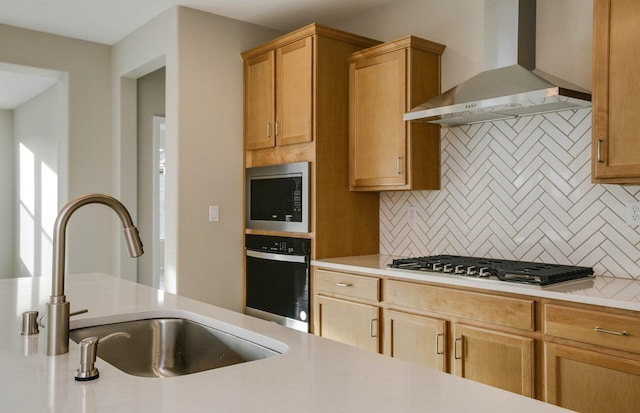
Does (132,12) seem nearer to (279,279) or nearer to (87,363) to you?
(279,279)

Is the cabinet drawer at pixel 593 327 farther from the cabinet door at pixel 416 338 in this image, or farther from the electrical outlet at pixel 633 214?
the electrical outlet at pixel 633 214

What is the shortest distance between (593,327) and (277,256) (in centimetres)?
211

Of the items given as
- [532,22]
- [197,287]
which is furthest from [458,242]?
[197,287]

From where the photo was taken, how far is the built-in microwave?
3.53 metres

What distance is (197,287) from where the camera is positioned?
383 cm

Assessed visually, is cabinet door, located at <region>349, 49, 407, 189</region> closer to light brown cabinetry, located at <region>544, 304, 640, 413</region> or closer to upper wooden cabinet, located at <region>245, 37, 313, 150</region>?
upper wooden cabinet, located at <region>245, 37, 313, 150</region>

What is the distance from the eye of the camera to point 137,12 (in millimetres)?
3941

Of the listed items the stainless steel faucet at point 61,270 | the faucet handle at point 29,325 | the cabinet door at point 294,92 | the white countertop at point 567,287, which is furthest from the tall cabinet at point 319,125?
the stainless steel faucet at point 61,270

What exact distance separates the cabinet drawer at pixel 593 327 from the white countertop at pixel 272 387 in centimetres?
128

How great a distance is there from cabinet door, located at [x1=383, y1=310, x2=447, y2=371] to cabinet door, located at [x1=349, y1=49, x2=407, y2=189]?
853 mm

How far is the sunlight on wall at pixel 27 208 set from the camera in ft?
23.5

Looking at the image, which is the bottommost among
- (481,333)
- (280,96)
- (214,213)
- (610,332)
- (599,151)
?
(481,333)

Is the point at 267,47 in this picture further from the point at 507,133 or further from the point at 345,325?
the point at 345,325

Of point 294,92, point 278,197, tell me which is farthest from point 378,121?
point 278,197
